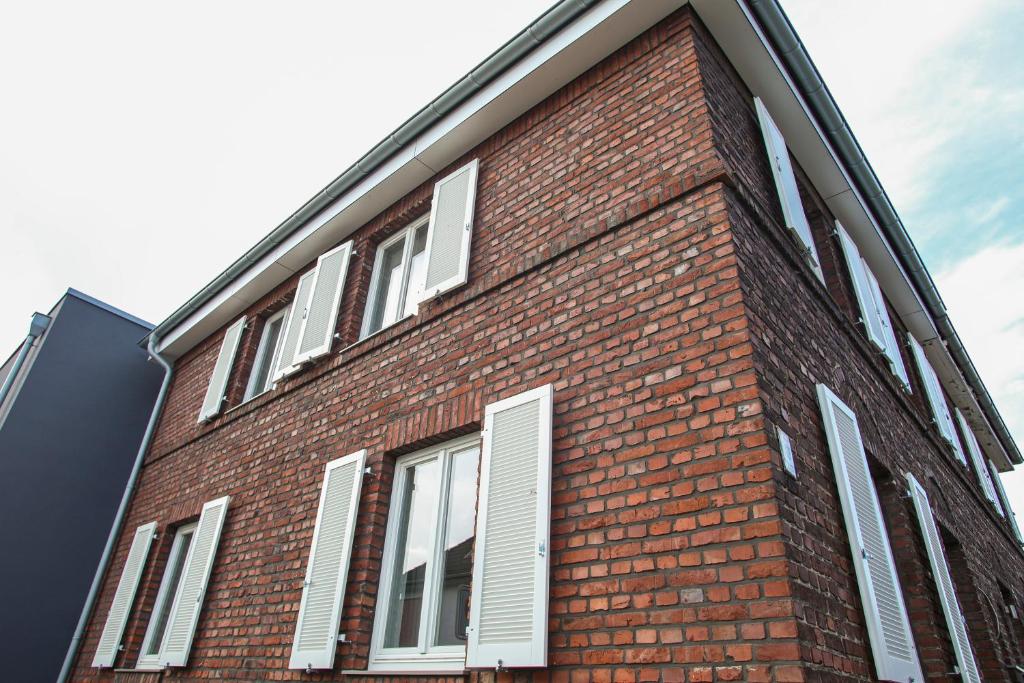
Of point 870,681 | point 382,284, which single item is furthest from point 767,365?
point 382,284

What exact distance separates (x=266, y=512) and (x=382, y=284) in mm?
2433

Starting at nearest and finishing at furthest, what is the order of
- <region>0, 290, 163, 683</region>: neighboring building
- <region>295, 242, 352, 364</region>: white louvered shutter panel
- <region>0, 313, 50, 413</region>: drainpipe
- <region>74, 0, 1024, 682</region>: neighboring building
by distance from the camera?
<region>74, 0, 1024, 682</region>: neighboring building, <region>295, 242, 352, 364</region>: white louvered shutter panel, <region>0, 290, 163, 683</region>: neighboring building, <region>0, 313, 50, 413</region>: drainpipe

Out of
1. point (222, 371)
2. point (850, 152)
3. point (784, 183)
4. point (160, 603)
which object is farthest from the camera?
point (222, 371)

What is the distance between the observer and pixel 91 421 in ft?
29.4

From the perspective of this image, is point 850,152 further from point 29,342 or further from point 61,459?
point 29,342

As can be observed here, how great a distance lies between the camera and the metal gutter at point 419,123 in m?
5.04

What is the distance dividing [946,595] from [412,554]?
11.5 ft

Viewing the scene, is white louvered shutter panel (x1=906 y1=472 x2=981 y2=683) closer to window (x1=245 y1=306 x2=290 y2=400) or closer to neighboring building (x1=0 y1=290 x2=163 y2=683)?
window (x1=245 y1=306 x2=290 y2=400)

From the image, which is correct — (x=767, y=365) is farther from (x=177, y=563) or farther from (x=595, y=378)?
(x=177, y=563)

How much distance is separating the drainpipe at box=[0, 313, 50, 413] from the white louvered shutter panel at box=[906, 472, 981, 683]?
34.6ft

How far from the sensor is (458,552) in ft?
13.4

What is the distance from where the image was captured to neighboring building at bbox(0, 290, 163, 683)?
7.62 meters

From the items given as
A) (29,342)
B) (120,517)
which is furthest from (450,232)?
(29,342)

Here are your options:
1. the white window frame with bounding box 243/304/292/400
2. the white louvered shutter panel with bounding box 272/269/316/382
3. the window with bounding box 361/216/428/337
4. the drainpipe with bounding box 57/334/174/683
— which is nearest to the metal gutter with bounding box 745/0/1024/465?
the window with bounding box 361/216/428/337
